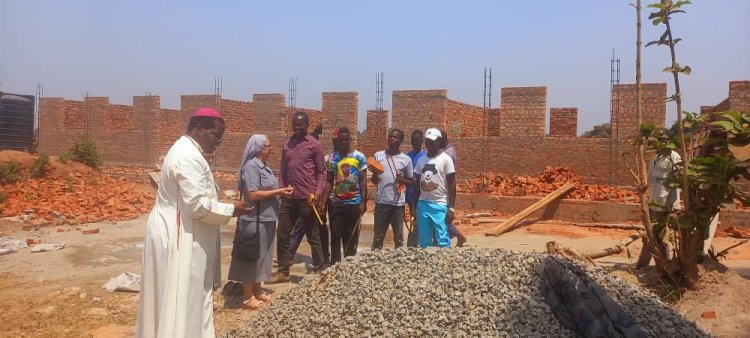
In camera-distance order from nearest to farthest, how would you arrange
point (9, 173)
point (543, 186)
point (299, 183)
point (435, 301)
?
point (435, 301) → point (299, 183) → point (9, 173) → point (543, 186)

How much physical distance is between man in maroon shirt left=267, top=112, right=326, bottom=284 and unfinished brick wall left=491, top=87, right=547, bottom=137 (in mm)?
8902

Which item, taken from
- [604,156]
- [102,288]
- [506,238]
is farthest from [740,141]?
[604,156]

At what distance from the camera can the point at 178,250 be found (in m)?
3.08

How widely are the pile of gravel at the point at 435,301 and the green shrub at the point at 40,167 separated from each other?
36.7 ft

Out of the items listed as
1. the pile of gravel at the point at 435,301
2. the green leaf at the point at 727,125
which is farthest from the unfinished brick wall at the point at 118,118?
the green leaf at the point at 727,125

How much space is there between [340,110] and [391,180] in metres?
10.1

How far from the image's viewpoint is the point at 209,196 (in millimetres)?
3271

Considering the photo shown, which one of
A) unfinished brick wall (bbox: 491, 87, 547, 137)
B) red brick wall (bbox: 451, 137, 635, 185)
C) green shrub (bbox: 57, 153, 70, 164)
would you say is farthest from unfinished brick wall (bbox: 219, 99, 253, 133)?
unfinished brick wall (bbox: 491, 87, 547, 137)

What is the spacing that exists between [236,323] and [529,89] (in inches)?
414

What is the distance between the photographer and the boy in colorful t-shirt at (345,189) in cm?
591

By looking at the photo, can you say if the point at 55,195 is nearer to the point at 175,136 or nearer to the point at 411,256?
the point at 175,136

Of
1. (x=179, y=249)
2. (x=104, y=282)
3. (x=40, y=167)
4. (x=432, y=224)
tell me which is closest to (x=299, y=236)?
(x=432, y=224)

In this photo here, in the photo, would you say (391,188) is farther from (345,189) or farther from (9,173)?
(9,173)

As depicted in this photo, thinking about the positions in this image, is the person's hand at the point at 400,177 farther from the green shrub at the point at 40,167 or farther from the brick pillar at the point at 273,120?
the brick pillar at the point at 273,120
